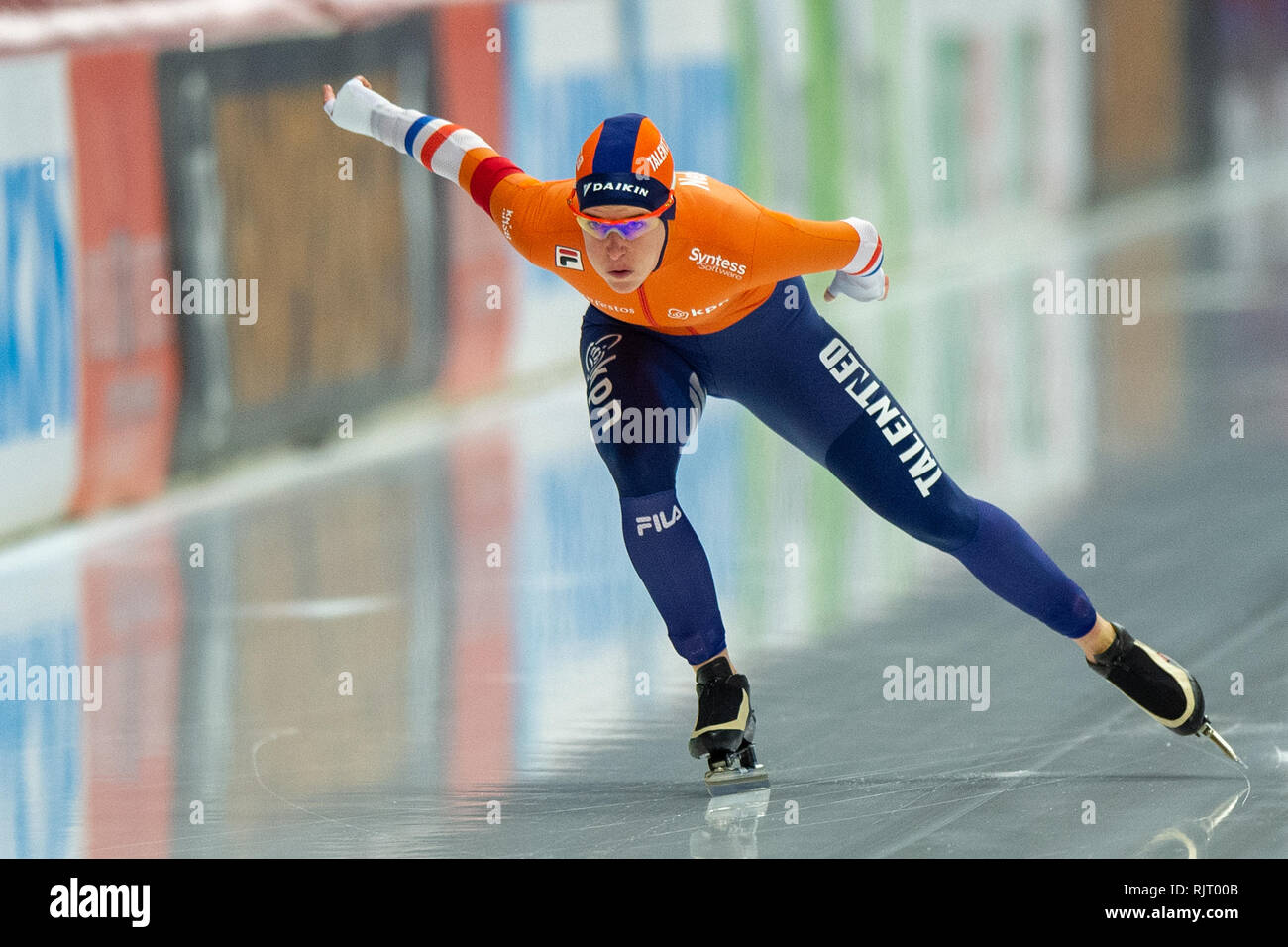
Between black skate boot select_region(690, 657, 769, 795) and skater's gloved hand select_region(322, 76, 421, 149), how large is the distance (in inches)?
57.8

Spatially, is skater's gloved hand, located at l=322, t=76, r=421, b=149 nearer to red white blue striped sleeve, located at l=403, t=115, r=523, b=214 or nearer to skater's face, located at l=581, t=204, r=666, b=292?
red white blue striped sleeve, located at l=403, t=115, r=523, b=214

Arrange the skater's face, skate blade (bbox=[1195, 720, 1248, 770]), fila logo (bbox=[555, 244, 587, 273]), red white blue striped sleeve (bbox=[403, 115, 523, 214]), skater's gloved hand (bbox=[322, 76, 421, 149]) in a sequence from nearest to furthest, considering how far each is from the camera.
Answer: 1. the skater's face
2. fila logo (bbox=[555, 244, 587, 273])
3. skate blade (bbox=[1195, 720, 1248, 770])
4. red white blue striped sleeve (bbox=[403, 115, 523, 214])
5. skater's gloved hand (bbox=[322, 76, 421, 149])

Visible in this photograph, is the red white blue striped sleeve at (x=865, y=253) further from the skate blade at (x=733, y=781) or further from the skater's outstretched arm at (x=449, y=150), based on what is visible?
the skate blade at (x=733, y=781)

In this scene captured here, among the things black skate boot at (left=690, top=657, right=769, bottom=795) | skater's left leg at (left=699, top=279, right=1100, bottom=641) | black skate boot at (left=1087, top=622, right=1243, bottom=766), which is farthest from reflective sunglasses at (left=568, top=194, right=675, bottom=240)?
black skate boot at (left=1087, top=622, right=1243, bottom=766)

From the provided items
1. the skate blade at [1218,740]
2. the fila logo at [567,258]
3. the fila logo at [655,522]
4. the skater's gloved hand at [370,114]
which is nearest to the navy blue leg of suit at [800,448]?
the fila logo at [655,522]

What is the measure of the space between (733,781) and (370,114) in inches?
70.4

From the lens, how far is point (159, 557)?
6.91 metres

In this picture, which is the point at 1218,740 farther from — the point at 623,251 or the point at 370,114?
the point at 370,114

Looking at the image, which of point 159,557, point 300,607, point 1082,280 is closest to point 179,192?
point 159,557

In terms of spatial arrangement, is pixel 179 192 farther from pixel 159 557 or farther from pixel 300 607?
pixel 300 607

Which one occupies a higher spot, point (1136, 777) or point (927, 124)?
point (927, 124)

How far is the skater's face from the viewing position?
162 inches

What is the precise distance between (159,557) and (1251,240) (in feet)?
33.9
